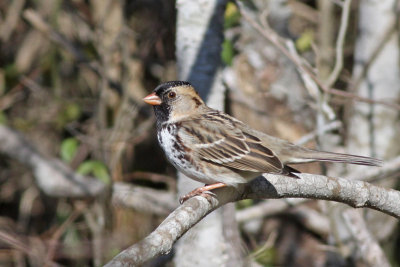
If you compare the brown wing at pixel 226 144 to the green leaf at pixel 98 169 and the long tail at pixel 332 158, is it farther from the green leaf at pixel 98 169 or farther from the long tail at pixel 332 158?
the green leaf at pixel 98 169

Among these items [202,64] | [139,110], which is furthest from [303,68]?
[139,110]

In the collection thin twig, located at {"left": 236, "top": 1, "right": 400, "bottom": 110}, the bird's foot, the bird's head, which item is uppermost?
thin twig, located at {"left": 236, "top": 1, "right": 400, "bottom": 110}

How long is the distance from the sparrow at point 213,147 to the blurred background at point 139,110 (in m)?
1.50

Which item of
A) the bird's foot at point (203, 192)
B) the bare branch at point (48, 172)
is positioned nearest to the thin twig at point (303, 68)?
the bird's foot at point (203, 192)

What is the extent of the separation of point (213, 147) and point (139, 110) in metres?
2.75

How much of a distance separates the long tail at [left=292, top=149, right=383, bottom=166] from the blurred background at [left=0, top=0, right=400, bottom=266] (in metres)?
1.54

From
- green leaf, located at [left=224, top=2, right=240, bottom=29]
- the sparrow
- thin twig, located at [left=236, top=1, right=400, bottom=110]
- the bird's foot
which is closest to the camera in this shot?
the bird's foot

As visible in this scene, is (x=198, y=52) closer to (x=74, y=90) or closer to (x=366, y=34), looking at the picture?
(x=366, y=34)

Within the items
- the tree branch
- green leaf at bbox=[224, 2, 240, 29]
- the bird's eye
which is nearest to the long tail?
the tree branch

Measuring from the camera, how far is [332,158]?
141 inches

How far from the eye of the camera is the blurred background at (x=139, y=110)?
603 centimetres

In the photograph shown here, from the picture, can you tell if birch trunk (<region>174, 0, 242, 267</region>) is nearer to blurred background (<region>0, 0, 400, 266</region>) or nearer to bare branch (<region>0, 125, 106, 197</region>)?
blurred background (<region>0, 0, 400, 266</region>)

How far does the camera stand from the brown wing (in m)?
3.77

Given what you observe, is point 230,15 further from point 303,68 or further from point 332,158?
point 332,158
